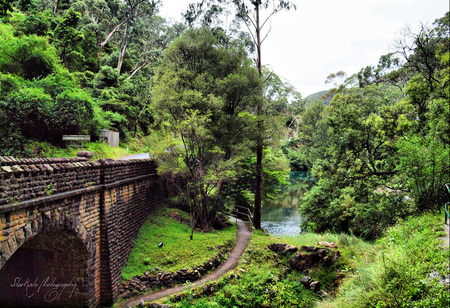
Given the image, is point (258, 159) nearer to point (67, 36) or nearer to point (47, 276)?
point (47, 276)

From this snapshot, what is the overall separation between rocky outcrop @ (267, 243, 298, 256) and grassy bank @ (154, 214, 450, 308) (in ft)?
0.77

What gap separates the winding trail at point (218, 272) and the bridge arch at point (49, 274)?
1205 millimetres

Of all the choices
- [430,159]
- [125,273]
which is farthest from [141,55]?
[430,159]

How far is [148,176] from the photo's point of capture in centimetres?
1095

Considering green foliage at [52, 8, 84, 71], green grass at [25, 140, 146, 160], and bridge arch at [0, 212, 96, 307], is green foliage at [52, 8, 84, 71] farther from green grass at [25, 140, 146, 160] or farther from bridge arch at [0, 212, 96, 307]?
bridge arch at [0, 212, 96, 307]

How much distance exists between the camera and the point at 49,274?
6730 millimetres

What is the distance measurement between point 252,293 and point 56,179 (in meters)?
5.97

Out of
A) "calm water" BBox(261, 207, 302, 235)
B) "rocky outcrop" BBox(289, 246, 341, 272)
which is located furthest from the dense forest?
"rocky outcrop" BBox(289, 246, 341, 272)

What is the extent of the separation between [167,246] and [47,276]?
355cm

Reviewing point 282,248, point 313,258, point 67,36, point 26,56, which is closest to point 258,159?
point 282,248

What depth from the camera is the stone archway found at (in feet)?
21.8

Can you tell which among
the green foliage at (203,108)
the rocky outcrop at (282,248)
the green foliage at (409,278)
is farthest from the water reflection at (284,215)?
the green foliage at (409,278)

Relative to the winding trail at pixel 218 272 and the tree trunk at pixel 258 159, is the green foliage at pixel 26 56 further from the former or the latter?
the winding trail at pixel 218 272

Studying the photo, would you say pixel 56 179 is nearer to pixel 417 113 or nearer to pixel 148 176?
pixel 148 176
